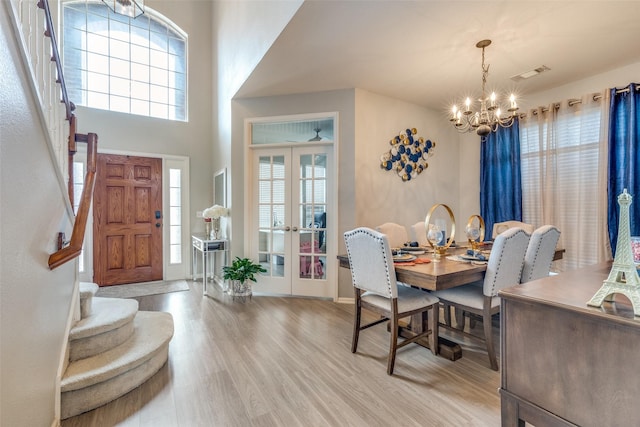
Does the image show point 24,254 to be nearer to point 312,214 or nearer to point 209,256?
point 312,214

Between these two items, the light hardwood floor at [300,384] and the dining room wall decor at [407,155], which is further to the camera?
the dining room wall decor at [407,155]

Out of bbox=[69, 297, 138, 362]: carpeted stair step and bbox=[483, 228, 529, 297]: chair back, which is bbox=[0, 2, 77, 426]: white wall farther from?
bbox=[483, 228, 529, 297]: chair back

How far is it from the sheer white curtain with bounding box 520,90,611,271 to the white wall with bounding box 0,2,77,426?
15.4 ft

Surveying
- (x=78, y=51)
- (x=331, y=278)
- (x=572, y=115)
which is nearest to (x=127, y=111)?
(x=78, y=51)

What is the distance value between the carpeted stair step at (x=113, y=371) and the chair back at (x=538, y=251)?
2.88m

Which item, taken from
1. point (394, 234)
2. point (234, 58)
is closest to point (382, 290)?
point (394, 234)

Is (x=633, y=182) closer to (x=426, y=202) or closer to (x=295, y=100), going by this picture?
(x=426, y=202)

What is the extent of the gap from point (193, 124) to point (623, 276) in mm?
5327

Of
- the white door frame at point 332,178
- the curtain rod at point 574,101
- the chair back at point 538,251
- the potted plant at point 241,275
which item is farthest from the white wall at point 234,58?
the curtain rod at point 574,101

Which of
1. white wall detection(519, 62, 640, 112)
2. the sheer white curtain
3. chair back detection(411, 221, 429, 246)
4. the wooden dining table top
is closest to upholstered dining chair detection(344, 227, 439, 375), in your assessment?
the wooden dining table top

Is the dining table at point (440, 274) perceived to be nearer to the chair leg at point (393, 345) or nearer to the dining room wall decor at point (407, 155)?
the chair leg at point (393, 345)

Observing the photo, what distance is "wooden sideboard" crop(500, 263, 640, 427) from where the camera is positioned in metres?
0.90

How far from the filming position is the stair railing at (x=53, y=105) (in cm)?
125

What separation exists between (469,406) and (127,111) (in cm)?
552
